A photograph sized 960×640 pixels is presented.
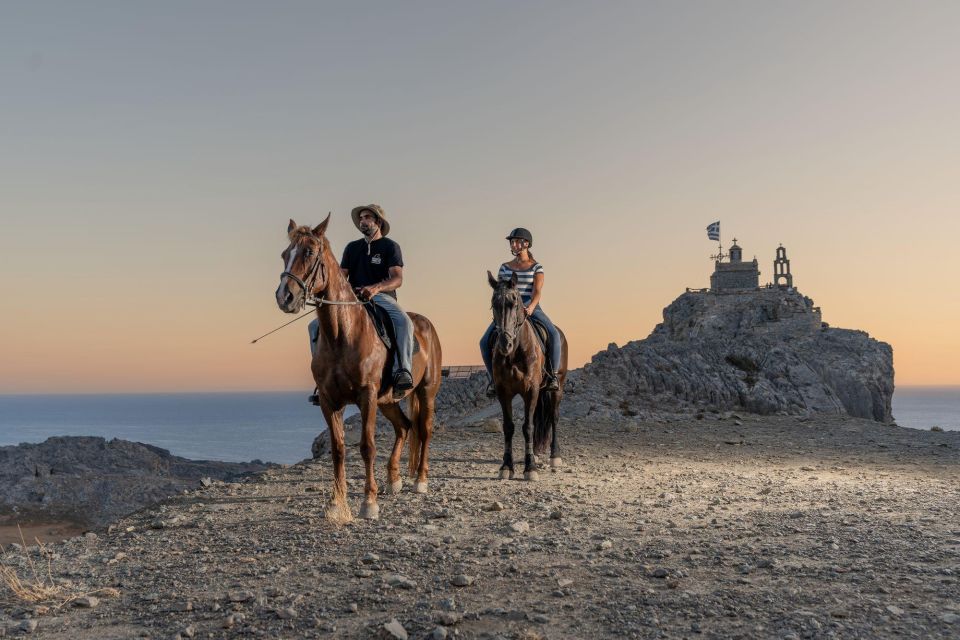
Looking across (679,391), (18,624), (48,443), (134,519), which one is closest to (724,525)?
(18,624)

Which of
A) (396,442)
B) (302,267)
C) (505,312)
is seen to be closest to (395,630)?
(302,267)

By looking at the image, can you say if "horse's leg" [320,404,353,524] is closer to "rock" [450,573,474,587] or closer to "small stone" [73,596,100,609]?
"rock" [450,573,474,587]

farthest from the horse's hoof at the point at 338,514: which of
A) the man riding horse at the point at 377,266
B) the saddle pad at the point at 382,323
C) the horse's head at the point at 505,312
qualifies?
the horse's head at the point at 505,312

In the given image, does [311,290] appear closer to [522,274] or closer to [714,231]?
[522,274]

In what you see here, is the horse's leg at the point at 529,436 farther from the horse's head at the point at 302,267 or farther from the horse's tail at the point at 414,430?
the horse's head at the point at 302,267

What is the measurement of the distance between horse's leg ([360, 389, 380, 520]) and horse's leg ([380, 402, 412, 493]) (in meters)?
1.13

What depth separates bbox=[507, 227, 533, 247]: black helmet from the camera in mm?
11391

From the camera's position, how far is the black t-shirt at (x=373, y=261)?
909cm

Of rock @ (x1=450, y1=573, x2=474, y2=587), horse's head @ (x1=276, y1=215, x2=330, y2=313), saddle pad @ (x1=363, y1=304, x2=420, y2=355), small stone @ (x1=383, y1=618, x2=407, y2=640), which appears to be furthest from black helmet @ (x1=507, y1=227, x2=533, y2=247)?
small stone @ (x1=383, y1=618, x2=407, y2=640)

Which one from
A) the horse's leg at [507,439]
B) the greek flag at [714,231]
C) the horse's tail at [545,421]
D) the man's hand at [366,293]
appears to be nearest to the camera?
the man's hand at [366,293]

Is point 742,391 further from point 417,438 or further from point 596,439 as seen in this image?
point 417,438

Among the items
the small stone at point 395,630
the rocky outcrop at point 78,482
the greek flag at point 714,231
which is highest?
the greek flag at point 714,231

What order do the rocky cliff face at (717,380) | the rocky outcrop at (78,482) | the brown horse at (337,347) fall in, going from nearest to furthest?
the brown horse at (337,347), the rocky outcrop at (78,482), the rocky cliff face at (717,380)

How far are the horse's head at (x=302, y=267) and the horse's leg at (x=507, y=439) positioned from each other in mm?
4110
